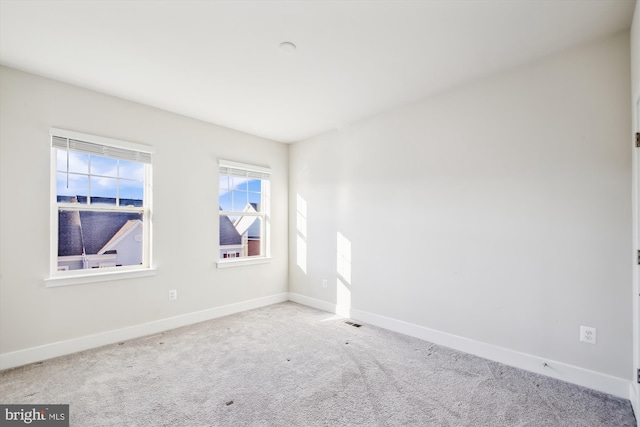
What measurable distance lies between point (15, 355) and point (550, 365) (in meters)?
4.57

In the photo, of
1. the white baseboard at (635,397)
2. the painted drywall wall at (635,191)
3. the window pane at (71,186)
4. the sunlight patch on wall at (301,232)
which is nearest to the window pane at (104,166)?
the window pane at (71,186)

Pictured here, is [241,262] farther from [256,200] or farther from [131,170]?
[131,170]

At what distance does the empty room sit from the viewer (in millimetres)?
2064

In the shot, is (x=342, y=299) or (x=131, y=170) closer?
(x=131, y=170)

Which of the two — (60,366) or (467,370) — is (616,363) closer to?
(467,370)

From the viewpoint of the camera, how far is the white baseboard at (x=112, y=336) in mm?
2639

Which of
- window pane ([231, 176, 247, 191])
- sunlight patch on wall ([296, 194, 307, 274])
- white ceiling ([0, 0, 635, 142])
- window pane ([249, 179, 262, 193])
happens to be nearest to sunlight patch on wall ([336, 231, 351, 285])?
sunlight patch on wall ([296, 194, 307, 274])

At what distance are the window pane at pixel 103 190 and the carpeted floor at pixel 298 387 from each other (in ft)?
5.00

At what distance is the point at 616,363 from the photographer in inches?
86.2

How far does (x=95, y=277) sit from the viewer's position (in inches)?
120

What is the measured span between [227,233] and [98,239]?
4.99 feet

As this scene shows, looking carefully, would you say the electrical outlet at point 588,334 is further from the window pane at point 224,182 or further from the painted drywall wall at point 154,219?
the window pane at point 224,182

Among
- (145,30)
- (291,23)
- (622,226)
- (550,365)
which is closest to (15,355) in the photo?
(145,30)

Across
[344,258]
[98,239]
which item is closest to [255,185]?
[344,258]
